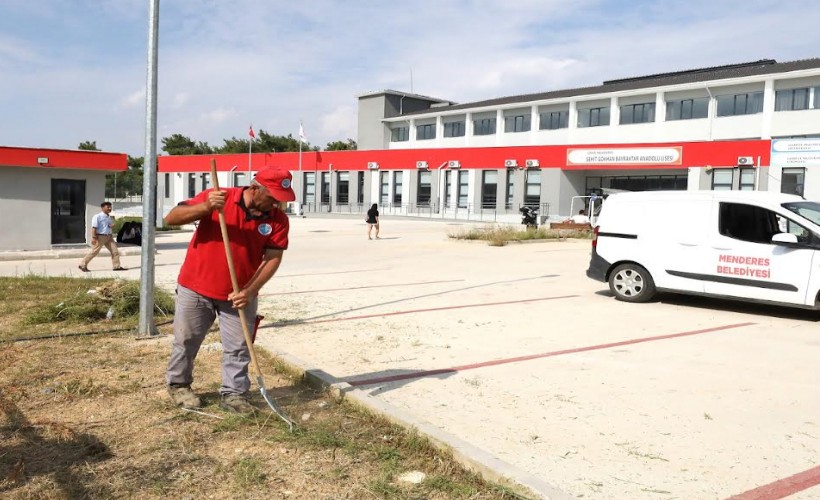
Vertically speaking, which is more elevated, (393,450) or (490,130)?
(490,130)

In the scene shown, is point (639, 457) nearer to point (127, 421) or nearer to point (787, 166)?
point (127, 421)

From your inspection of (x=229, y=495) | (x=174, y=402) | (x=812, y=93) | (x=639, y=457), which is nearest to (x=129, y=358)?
(x=174, y=402)

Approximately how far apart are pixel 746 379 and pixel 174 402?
15.7 feet

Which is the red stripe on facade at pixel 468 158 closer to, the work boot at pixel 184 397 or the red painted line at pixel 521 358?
the red painted line at pixel 521 358

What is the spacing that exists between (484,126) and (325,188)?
14418 millimetres

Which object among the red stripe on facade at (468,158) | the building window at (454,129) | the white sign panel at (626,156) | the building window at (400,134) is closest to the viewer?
the red stripe on facade at (468,158)

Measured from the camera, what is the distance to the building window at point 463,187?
48812mm

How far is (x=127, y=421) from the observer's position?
463 cm

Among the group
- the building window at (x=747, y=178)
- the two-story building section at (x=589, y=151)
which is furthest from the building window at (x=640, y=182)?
the building window at (x=747, y=178)

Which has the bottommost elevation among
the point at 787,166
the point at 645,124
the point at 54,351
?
the point at 54,351

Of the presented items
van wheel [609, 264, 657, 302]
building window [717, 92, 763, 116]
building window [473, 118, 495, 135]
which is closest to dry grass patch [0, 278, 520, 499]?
van wheel [609, 264, 657, 302]

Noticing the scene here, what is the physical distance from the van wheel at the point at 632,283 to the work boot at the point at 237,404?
7.24m

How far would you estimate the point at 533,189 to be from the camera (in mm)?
45344

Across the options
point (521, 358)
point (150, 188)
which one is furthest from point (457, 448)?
point (150, 188)
